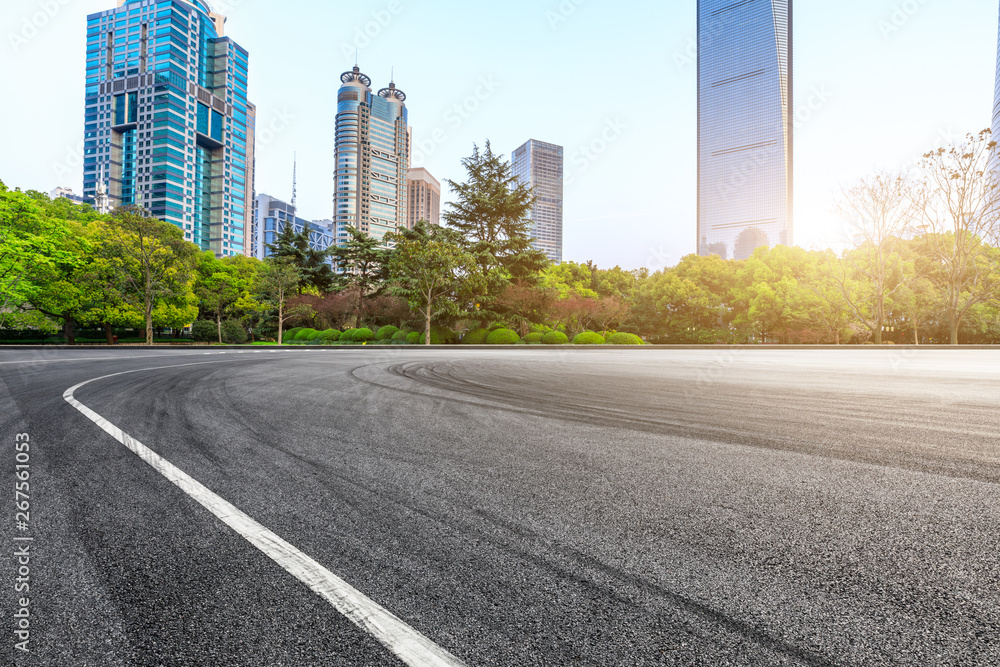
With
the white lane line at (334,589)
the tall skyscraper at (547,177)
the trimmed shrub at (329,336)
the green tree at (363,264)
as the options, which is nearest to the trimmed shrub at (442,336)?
the green tree at (363,264)

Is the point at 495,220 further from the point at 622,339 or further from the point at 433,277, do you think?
the point at 622,339

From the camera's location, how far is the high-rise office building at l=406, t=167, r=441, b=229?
168625 millimetres

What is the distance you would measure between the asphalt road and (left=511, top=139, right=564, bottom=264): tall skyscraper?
16097cm

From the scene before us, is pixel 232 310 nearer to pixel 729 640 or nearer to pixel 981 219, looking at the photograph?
pixel 729 640

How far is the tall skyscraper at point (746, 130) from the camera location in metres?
82.9

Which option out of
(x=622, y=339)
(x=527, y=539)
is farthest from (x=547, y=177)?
(x=527, y=539)

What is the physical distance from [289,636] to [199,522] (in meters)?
1.20

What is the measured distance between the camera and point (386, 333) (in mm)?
31484

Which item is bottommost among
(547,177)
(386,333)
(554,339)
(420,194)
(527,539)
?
(527,539)

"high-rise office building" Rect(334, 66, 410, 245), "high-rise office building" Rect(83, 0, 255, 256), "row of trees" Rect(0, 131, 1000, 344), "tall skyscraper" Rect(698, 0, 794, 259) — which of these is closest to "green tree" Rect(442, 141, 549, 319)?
"row of trees" Rect(0, 131, 1000, 344)

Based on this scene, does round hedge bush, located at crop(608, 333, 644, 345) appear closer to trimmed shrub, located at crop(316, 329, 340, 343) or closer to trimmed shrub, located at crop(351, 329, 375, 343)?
trimmed shrub, located at crop(351, 329, 375, 343)

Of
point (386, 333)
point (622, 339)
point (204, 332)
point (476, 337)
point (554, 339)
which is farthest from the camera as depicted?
point (204, 332)

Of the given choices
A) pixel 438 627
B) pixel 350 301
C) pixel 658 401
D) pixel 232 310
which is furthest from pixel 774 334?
pixel 232 310

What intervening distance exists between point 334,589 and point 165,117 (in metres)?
155
